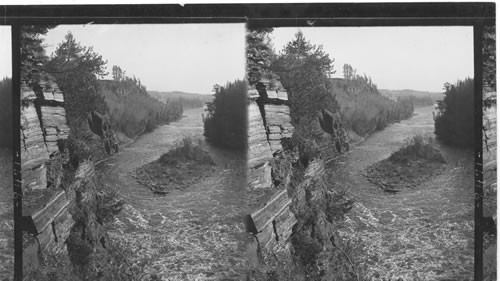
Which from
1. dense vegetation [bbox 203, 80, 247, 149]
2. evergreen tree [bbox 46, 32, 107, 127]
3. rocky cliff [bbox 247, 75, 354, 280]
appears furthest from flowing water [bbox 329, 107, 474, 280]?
evergreen tree [bbox 46, 32, 107, 127]

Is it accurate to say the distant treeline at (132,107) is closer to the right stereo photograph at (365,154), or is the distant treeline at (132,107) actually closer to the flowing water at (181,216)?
the flowing water at (181,216)

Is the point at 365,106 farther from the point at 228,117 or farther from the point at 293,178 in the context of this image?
the point at 228,117

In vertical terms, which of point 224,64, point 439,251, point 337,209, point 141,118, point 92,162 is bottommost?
point 439,251

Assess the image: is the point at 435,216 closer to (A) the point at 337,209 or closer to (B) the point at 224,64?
(A) the point at 337,209

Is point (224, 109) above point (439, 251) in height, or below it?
above

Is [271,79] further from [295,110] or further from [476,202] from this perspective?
[476,202]

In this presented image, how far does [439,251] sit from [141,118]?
1946mm

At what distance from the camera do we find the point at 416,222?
400 centimetres

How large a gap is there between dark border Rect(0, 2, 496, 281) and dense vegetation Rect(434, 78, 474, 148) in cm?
4

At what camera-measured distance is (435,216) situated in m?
4.00

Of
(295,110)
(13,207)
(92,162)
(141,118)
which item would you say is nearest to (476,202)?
(295,110)

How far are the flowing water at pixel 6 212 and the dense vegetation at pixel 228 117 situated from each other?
1.20 metres

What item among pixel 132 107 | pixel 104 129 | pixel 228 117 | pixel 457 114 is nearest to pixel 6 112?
pixel 104 129

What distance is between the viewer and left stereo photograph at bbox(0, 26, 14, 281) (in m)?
3.99
